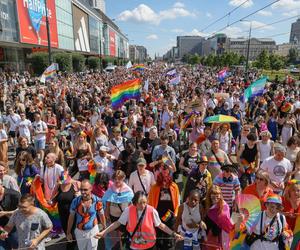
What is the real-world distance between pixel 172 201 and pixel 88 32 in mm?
69477

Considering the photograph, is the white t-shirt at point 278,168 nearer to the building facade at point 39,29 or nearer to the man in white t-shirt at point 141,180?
the man in white t-shirt at point 141,180

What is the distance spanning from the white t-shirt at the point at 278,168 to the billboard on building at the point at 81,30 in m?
57.7

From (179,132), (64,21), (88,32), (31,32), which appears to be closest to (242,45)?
(88,32)

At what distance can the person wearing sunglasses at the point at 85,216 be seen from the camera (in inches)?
147

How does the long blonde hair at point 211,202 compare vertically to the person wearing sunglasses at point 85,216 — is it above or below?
above

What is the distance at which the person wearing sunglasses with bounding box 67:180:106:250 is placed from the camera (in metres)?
3.72

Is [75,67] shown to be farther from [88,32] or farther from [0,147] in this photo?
[0,147]

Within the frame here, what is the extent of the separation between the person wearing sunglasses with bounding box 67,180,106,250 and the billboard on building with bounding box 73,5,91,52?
5821 cm

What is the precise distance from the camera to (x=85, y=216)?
373 cm

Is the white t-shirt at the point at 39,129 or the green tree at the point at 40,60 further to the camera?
the green tree at the point at 40,60

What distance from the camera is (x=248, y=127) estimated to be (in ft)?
22.7

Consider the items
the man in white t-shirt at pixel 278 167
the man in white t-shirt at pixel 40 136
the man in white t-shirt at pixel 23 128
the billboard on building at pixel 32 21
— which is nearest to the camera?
the man in white t-shirt at pixel 278 167

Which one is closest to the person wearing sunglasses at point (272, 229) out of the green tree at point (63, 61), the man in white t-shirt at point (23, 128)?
the man in white t-shirt at point (23, 128)

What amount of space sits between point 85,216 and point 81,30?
64379 millimetres
